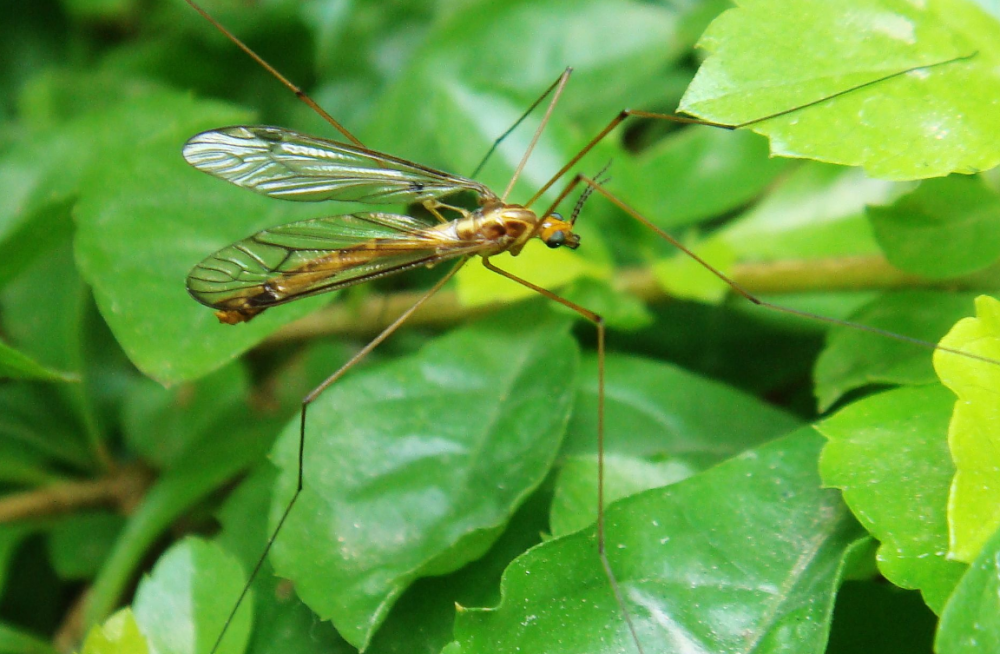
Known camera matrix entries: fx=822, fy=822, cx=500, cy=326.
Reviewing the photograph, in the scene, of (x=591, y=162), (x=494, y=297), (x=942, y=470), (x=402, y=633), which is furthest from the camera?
(x=591, y=162)

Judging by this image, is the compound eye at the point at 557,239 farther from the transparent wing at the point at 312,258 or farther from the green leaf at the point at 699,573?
the green leaf at the point at 699,573

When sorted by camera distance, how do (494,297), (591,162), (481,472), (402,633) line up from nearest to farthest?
(402,633) → (481,472) → (494,297) → (591,162)

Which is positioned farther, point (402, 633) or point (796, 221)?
point (796, 221)

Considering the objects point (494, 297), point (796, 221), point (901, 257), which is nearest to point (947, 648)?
point (901, 257)

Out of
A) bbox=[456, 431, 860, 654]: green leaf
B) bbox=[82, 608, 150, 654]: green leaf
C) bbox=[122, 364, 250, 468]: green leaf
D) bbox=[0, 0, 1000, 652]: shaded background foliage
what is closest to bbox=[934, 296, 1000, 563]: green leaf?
bbox=[0, 0, 1000, 652]: shaded background foliage

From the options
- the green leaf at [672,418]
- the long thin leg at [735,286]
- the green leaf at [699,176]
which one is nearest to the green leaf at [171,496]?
the green leaf at [672,418]

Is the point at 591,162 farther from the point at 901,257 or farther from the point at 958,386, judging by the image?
the point at 958,386

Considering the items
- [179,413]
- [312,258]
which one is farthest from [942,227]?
[179,413]
